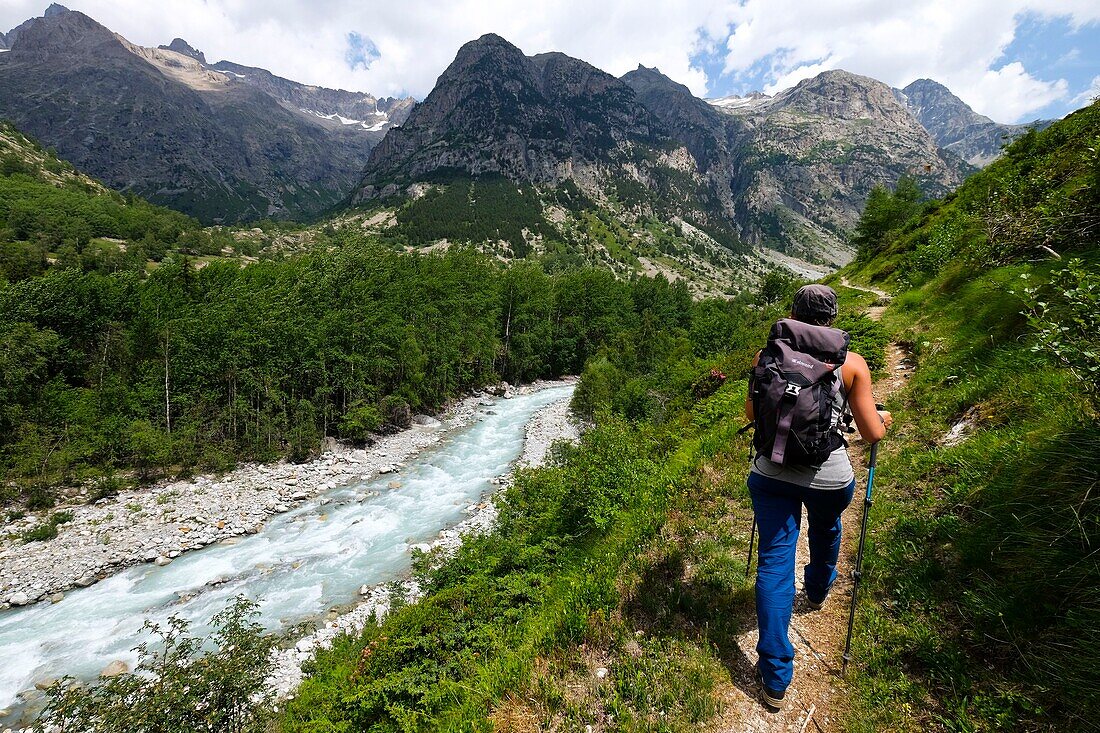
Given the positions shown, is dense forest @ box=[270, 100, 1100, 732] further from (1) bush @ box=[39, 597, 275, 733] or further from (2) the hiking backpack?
(2) the hiking backpack

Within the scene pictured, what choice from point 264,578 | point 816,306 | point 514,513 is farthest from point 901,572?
point 264,578

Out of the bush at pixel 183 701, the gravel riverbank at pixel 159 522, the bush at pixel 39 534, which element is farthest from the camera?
the bush at pixel 39 534

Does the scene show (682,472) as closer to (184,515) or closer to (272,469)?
(184,515)

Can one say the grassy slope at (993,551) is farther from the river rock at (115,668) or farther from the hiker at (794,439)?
the river rock at (115,668)

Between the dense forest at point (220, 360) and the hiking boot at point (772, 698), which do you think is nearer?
the hiking boot at point (772, 698)

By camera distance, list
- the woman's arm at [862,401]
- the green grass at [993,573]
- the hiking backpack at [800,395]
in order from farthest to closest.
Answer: the woman's arm at [862,401]
the hiking backpack at [800,395]
the green grass at [993,573]

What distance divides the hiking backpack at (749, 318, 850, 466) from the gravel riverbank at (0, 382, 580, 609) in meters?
25.8

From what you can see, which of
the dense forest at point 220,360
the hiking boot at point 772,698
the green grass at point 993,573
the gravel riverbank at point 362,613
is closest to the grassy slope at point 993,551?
the green grass at point 993,573

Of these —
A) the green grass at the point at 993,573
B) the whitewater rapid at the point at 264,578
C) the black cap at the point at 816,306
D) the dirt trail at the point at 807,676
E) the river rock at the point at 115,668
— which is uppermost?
the black cap at the point at 816,306

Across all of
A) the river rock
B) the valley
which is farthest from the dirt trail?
the river rock

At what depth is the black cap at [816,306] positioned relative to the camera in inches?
154

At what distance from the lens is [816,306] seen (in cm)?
392

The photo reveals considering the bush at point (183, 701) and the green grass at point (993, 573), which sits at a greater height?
the green grass at point (993, 573)

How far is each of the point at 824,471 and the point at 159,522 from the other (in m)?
29.3
